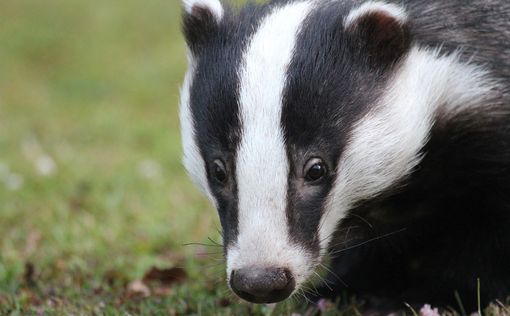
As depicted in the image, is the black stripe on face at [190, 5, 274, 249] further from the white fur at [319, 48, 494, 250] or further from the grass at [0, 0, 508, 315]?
the grass at [0, 0, 508, 315]

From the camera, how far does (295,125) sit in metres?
3.27

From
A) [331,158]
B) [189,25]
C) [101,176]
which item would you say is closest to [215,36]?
[189,25]

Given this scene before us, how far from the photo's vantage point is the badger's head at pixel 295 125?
322 centimetres

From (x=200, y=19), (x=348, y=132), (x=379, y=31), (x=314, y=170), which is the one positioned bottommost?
(x=314, y=170)

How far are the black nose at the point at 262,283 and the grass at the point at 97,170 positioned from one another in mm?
710

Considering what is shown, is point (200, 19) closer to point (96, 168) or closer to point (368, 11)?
point (368, 11)

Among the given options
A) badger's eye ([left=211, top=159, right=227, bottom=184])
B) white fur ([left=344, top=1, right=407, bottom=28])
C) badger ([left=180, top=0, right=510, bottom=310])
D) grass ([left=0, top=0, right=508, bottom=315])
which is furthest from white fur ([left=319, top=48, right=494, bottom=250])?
grass ([left=0, top=0, right=508, bottom=315])

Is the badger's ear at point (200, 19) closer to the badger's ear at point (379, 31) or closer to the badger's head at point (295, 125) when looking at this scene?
the badger's head at point (295, 125)

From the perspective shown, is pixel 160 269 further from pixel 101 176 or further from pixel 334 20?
pixel 101 176

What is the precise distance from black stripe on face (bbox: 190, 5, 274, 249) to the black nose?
7.5 inches

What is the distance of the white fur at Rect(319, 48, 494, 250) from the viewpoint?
3.41 meters

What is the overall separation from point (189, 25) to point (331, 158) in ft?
2.97

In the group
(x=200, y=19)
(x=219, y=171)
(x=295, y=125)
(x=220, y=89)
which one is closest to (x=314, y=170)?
(x=295, y=125)

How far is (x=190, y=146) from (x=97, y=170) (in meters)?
3.46
